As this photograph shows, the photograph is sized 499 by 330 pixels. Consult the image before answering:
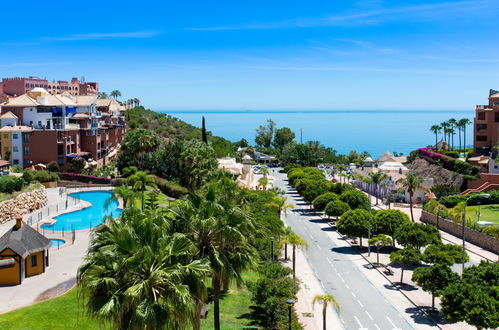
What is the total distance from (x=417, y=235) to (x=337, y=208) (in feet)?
45.1

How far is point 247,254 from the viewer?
18703mm

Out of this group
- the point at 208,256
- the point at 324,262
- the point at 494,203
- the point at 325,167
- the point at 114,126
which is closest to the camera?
the point at 208,256

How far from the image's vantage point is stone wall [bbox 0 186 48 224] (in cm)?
4975

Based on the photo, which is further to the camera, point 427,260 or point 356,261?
point 356,261

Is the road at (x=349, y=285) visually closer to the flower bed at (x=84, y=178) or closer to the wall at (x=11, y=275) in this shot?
the wall at (x=11, y=275)

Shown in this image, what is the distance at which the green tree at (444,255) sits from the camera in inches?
1224

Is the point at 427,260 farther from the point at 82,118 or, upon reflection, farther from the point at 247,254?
the point at 82,118

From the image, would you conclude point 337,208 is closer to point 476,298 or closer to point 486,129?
point 476,298

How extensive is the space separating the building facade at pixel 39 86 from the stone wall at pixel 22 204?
67329mm

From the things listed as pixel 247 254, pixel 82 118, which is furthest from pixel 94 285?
pixel 82 118

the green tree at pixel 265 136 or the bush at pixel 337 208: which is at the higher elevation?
the green tree at pixel 265 136

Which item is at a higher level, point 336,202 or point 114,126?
point 114,126

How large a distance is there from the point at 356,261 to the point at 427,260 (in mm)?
9499

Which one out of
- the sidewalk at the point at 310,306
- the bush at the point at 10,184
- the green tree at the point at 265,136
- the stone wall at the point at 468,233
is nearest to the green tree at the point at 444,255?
the sidewalk at the point at 310,306
